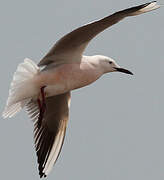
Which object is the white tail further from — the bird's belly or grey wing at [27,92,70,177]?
grey wing at [27,92,70,177]

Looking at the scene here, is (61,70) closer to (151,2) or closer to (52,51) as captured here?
(52,51)

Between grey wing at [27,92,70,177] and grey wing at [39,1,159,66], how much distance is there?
2.54ft

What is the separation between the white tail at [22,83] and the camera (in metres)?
8.44

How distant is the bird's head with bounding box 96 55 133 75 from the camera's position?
359 inches

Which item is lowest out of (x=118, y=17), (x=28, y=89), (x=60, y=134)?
(x=60, y=134)

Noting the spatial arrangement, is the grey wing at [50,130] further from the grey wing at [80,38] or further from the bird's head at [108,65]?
the grey wing at [80,38]

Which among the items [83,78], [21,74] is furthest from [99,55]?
[21,74]

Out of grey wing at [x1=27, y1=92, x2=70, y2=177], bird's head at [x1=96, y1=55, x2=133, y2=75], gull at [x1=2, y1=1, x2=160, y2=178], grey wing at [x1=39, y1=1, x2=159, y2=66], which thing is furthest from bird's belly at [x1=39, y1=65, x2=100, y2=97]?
grey wing at [x1=27, y1=92, x2=70, y2=177]

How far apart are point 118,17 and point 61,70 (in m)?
1.03

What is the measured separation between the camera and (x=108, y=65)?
9.23 m

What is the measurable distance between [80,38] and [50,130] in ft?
5.91

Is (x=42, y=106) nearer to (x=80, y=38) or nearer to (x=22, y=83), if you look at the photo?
(x=22, y=83)

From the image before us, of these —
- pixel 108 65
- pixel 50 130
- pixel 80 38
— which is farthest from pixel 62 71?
pixel 50 130

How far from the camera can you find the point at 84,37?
28.2ft
